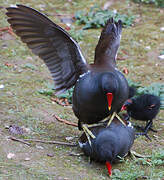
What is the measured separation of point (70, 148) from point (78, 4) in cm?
626

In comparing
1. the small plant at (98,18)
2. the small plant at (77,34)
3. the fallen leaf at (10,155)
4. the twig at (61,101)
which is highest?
the small plant at (98,18)

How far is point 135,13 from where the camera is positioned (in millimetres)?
10219

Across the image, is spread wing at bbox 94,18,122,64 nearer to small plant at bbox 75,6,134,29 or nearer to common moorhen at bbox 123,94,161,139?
common moorhen at bbox 123,94,161,139

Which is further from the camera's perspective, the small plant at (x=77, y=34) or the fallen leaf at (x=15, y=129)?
the small plant at (x=77, y=34)

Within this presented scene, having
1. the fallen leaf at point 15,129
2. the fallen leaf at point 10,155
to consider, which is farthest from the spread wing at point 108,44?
the fallen leaf at point 10,155

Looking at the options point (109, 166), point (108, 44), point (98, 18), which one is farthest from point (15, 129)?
point (98, 18)

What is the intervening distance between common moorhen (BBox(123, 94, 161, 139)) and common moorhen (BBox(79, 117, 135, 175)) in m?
1.06

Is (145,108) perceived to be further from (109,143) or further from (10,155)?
(10,155)

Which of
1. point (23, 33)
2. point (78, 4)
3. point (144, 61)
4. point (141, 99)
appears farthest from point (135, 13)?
point (23, 33)

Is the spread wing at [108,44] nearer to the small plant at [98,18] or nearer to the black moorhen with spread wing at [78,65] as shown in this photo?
the black moorhen with spread wing at [78,65]

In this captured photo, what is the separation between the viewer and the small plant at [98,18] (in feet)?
31.0

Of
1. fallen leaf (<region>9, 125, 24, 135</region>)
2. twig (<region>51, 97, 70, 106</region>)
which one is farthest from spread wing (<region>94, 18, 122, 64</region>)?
twig (<region>51, 97, 70, 106</region>)

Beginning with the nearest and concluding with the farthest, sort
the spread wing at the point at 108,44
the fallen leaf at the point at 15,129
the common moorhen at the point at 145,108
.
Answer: the fallen leaf at the point at 15,129 < the spread wing at the point at 108,44 < the common moorhen at the point at 145,108

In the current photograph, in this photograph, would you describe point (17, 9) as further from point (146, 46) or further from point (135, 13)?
point (135, 13)
